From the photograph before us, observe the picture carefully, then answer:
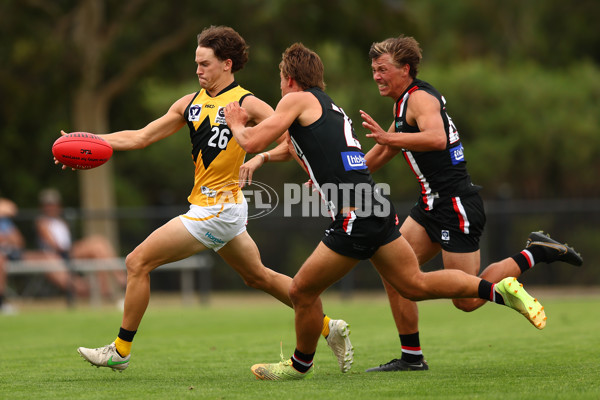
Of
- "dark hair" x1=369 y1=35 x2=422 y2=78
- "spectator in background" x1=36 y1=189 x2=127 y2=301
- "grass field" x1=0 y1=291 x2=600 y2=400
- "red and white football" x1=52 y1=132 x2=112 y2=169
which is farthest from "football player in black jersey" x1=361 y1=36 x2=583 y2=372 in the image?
"spectator in background" x1=36 y1=189 x2=127 y2=301

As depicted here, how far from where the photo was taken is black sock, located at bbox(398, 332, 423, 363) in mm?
7219

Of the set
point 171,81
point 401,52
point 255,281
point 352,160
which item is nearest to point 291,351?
point 255,281

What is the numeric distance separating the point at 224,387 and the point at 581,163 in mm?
20925

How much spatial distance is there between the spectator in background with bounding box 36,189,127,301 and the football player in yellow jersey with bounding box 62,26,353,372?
11.5 meters

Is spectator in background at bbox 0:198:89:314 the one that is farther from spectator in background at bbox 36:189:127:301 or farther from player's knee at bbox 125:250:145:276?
player's knee at bbox 125:250:145:276

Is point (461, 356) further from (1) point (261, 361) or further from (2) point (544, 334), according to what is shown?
(2) point (544, 334)

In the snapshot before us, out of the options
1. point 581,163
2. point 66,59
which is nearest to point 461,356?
point 66,59

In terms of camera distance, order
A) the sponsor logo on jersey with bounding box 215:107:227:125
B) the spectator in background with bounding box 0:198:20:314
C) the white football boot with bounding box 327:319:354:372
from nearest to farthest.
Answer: the white football boot with bounding box 327:319:354:372
the sponsor logo on jersey with bounding box 215:107:227:125
the spectator in background with bounding box 0:198:20:314

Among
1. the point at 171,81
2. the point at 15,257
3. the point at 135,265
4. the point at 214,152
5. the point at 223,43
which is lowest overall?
the point at 15,257

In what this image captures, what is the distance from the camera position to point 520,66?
98.0 feet

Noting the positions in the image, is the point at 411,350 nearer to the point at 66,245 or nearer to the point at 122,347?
the point at 122,347

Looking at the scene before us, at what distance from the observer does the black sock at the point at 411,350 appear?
7.22 metres

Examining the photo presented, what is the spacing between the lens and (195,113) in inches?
277

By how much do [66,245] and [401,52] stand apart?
1256 centimetres
